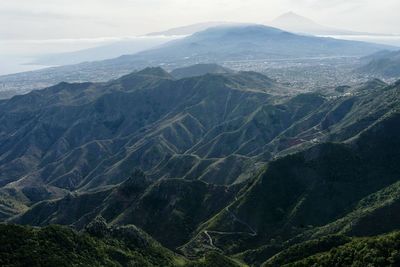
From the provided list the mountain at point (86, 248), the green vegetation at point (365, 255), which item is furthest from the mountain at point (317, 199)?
the green vegetation at point (365, 255)

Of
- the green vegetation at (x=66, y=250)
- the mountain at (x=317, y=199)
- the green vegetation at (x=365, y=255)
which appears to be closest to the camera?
the green vegetation at (x=365, y=255)

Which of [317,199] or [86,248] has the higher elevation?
[86,248]

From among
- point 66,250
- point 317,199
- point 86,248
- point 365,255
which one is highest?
point 365,255

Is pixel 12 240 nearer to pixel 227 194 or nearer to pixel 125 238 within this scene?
pixel 125 238

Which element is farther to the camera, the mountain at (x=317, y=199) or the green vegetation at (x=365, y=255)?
the mountain at (x=317, y=199)

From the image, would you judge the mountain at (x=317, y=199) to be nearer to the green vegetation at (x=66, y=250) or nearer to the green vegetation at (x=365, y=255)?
the green vegetation at (x=66, y=250)

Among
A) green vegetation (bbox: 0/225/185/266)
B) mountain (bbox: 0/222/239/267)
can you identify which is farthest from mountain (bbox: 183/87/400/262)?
green vegetation (bbox: 0/225/185/266)

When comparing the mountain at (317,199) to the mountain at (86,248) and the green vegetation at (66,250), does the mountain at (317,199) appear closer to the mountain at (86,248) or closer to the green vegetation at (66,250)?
the mountain at (86,248)

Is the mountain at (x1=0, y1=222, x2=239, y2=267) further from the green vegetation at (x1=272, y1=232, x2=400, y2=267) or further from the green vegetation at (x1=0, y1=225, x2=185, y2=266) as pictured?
the green vegetation at (x1=272, y1=232, x2=400, y2=267)

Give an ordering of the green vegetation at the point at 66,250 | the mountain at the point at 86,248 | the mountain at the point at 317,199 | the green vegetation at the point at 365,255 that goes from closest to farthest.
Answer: the green vegetation at the point at 365,255, the green vegetation at the point at 66,250, the mountain at the point at 86,248, the mountain at the point at 317,199

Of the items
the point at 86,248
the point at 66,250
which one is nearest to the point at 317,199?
the point at 86,248

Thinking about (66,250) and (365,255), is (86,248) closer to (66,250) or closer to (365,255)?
(66,250)

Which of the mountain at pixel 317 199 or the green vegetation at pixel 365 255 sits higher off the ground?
the green vegetation at pixel 365 255
